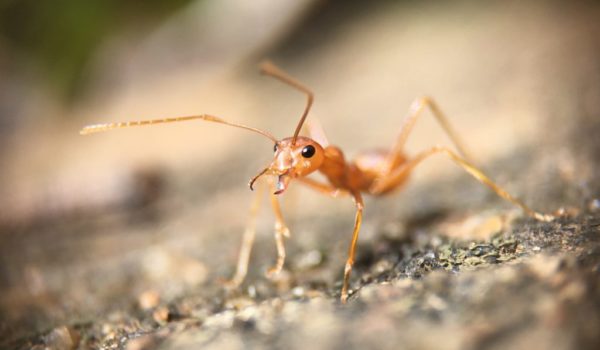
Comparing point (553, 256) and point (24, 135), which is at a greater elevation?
point (24, 135)

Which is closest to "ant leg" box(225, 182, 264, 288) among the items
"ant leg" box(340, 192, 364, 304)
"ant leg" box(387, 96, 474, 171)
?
"ant leg" box(340, 192, 364, 304)

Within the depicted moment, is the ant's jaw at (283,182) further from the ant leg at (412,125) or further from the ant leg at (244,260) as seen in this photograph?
the ant leg at (412,125)

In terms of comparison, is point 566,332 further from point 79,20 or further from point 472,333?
point 79,20

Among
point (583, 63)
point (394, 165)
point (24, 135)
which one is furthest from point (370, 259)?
point (24, 135)

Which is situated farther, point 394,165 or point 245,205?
point 245,205

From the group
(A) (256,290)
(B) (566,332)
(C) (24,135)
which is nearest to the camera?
(B) (566,332)

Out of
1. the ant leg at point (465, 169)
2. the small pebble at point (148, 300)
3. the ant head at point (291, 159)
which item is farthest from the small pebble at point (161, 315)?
the ant leg at point (465, 169)

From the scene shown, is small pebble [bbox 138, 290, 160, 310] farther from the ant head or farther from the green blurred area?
the green blurred area
